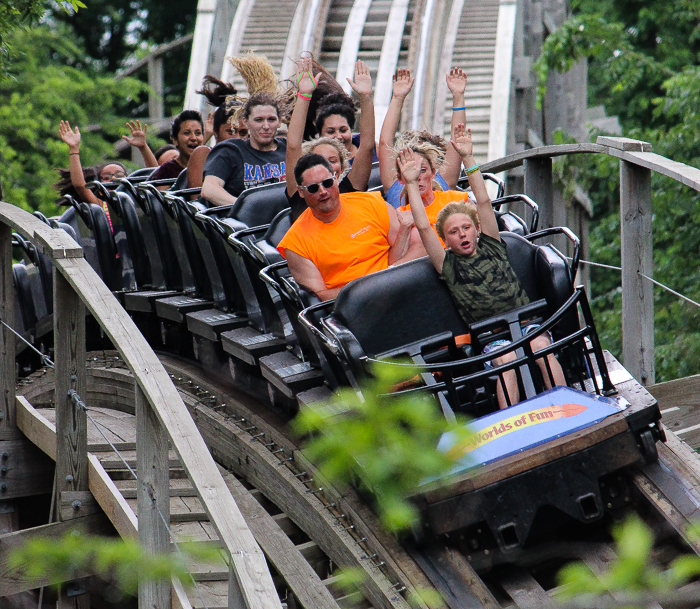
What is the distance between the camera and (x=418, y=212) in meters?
3.71

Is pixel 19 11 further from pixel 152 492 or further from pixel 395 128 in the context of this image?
pixel 152 492

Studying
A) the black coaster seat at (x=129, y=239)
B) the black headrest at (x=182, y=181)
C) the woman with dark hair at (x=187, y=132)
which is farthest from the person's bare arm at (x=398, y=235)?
the woman with dark hair at (x=187, y=132)

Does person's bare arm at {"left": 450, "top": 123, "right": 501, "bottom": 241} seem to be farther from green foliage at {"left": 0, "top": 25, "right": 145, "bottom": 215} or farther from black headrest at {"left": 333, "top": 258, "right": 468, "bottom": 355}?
green foliage at {"left": 0, "top": 25, "right": 145, "bottom": 215}

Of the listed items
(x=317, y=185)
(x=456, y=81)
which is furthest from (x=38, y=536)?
(x=456, y=81)

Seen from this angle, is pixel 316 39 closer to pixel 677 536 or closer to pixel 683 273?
pixel 683 273

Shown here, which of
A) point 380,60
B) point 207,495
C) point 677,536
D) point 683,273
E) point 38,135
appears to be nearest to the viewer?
point 207,495

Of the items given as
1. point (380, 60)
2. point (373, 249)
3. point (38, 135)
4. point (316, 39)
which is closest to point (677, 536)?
point (373, 249)

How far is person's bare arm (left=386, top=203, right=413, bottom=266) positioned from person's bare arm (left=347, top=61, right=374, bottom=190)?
1.71 feet

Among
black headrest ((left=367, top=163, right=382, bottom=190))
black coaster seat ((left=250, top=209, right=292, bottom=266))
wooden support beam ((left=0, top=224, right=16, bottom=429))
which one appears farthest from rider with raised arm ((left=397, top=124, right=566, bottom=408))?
wooden support beam ((left=0, top=224, right=16, bottom=429))

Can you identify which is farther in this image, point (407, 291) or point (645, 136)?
point (645, 136)

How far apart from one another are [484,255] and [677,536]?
120 cm

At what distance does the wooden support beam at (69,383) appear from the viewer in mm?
3705

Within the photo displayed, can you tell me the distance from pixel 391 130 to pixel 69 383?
194 centimetres

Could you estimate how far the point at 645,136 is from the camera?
980cm
